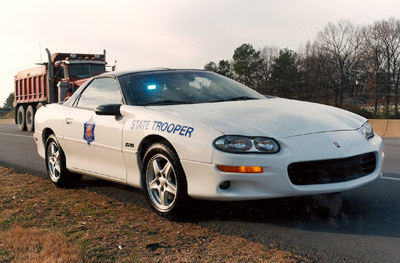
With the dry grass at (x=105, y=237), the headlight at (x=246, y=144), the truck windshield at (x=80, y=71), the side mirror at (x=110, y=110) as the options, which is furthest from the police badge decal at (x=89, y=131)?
the truck windshield at (x=80, y=71)

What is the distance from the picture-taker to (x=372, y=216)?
416cm

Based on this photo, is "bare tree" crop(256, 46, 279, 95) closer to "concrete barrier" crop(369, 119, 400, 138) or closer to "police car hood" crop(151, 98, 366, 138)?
"concrete barrier" crop(369, 119, 400, 138)

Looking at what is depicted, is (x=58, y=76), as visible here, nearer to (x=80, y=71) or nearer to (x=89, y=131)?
(x=80, y=71)

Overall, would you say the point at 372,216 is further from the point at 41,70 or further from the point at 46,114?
the point at 41,70

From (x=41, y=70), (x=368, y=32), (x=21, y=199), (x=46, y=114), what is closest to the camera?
(x=21, y=199)

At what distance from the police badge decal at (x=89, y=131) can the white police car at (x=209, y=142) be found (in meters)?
0.01

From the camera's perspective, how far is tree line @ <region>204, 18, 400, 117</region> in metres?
63.6

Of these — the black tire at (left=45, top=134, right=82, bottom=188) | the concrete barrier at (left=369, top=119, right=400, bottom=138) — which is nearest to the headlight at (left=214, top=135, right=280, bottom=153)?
the black tire at (left=45, top=134, right=82, bottom=188)

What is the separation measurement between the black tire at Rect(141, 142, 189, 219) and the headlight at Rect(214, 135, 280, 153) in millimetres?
487

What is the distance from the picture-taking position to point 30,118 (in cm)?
2198

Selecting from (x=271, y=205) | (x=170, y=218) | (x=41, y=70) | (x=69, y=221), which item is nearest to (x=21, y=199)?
(x=69, y=221)

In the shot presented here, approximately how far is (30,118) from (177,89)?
18.5 meters

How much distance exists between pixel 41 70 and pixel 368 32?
55.0 m

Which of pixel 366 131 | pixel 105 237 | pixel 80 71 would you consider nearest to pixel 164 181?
pixel 105 237
